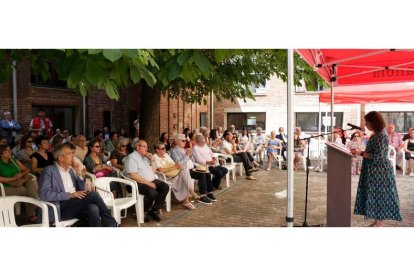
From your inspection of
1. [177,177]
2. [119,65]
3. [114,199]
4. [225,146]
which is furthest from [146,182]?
[225,146]

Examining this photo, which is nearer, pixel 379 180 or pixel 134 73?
pixel 134 73

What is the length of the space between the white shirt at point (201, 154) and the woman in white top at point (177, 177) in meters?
1.16

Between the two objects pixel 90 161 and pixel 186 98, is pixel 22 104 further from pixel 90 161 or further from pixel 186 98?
pixel 90 161

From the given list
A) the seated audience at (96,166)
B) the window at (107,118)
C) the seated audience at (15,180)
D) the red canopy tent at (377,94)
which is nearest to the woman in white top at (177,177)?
the seated audience at (96,166)

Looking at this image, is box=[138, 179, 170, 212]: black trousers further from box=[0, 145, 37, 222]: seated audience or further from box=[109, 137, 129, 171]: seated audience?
box=[0, 145, 37, 222]: seated audience

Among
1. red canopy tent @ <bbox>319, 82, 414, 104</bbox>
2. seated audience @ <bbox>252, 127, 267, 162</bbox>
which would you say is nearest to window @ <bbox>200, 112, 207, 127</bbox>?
seated audience @ <bbox>252, 127, 267, 162</bbox>

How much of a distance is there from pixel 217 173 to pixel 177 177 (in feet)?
5.95

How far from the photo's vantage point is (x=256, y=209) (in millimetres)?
7160

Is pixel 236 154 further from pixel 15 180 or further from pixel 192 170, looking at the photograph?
pixel 15 180

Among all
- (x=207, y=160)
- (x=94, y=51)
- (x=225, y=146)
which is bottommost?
(x=207, y=160)

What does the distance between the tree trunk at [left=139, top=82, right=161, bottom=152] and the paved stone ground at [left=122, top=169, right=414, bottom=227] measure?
77.8 inches

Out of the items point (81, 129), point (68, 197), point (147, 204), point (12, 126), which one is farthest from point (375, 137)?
point (81, 129)

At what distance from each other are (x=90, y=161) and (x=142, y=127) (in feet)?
8.98

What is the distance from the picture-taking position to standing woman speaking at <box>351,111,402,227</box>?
16.5ft
